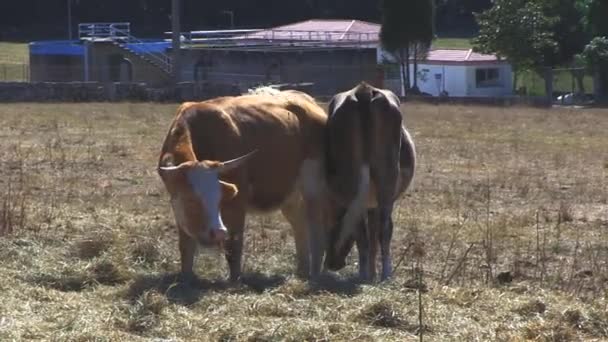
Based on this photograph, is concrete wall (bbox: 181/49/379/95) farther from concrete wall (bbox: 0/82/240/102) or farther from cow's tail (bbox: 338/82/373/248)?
cow's tail (bbox: 338/82/373/248)

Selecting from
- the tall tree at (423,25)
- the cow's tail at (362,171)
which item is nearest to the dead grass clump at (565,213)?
the cow's tail at (362,171)

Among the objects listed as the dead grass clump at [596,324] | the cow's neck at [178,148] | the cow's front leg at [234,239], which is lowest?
the dead grass clump at [596,324]

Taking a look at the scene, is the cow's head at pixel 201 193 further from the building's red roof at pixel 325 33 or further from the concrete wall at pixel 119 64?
the building's red roof at pixel 325 33

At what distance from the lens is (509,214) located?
16.2 metres

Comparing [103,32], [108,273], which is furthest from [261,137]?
[103,32]

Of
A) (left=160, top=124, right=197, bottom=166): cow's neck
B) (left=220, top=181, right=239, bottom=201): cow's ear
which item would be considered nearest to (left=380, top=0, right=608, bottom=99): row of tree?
(left=160, top=124, right=197, bottom=166): cow's neck

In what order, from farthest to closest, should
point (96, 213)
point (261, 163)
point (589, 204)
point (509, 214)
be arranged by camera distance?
point (589, 204) < point (509, 214) < point (96, 213) < point (261, 163)

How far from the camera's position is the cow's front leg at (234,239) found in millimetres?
10297

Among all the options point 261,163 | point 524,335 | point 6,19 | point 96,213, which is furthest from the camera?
point 6,19

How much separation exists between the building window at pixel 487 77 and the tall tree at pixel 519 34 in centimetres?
531

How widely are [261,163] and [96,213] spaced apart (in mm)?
4052

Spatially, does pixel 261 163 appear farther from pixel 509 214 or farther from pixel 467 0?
pixel 467 0

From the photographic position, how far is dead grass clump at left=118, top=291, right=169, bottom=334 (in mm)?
8305

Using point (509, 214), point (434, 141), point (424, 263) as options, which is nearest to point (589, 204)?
point (509, 214)
